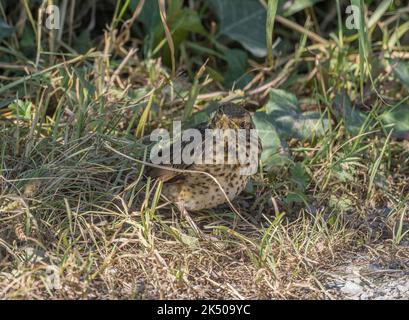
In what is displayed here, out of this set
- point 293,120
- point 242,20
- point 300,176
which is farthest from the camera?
point 242,20

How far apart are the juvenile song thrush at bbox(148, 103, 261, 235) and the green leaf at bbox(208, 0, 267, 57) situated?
128 centimetres

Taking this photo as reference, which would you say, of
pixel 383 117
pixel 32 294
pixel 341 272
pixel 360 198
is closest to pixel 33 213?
pixel 32 294

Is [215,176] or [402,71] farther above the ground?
[402,71]

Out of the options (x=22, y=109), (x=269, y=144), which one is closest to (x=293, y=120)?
(x=269, y=144)

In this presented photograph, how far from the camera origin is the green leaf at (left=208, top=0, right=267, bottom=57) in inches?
196

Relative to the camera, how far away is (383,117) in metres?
4.26

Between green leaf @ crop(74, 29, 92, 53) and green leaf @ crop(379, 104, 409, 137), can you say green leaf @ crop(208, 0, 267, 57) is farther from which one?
green leaf @ crop(379, 104, 409, 137)

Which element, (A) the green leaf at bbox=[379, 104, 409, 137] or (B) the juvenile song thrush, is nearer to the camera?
(B) the juvenile song thrush

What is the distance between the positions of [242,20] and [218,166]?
1.59 m

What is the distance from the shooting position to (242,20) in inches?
198

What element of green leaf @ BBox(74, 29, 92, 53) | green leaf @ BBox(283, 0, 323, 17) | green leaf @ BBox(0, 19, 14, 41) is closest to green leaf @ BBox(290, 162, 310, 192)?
green leaf @ BBox(283, 0, 323, 17)

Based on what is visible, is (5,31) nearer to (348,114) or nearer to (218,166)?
(218,166)

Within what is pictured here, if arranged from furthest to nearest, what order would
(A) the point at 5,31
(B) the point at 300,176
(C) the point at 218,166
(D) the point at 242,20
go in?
(D) the point at 242,20, (A) the point at 5,31, (B) the point at 300,176, (C) the point at 218,166

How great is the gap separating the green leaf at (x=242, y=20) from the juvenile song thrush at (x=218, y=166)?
1.28m
